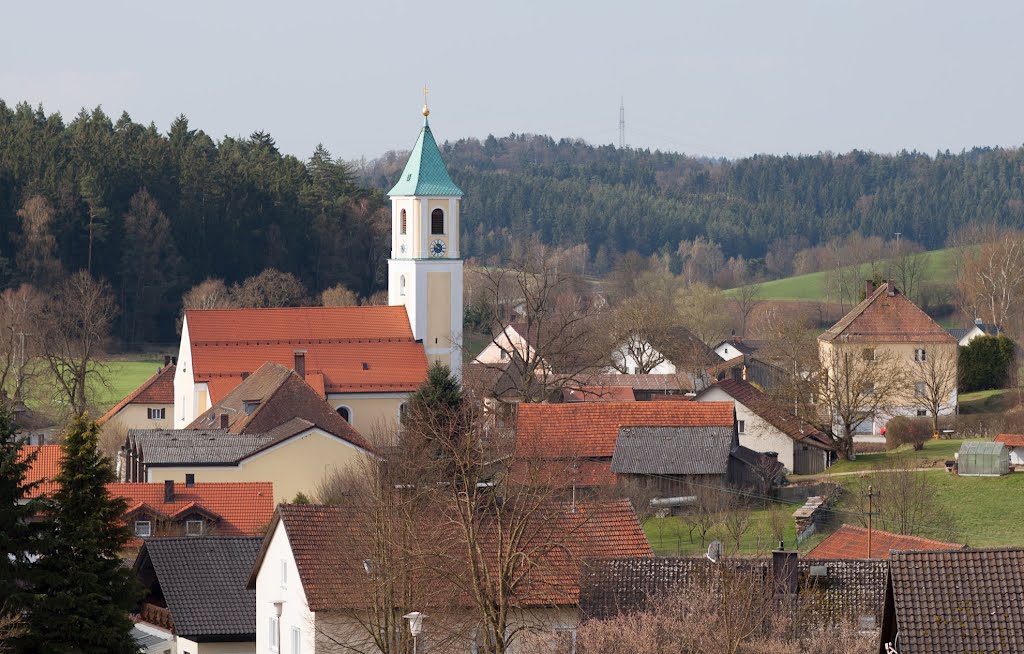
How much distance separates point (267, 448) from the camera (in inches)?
1962

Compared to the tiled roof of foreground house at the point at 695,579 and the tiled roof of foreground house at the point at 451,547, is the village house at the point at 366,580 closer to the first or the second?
the tiled roof of foreground house at the point at 451,547

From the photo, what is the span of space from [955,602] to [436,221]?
48.0m

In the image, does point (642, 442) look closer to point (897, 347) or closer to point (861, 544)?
point (861, 544)

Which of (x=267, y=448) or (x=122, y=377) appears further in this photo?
(x=122, y=377)

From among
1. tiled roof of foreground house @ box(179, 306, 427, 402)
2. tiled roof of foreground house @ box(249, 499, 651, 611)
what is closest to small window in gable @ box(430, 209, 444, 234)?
tiled roof of foreground house @ box(179, 306, 427, 402)

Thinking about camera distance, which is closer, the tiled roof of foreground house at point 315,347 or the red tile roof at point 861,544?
the red tile roof at point 861,544

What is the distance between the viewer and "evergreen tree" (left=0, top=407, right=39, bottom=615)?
2559cm

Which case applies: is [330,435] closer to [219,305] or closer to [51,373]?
[51,373]

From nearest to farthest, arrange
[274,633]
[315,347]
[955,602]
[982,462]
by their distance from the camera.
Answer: [955,602], [274,633], [982,462], [315,347]

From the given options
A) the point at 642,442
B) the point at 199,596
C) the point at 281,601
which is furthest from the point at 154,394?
the point at 281,601

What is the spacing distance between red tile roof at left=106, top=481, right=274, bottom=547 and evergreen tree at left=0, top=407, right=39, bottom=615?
54.7ft

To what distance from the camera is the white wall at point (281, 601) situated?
2886 centimetres

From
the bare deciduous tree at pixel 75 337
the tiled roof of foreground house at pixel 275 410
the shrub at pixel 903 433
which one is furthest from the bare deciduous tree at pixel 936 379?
the bare deciduous tree at pixel 75 337

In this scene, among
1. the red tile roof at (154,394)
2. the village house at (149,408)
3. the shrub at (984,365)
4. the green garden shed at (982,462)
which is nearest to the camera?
the green garden shed at (982,462)
